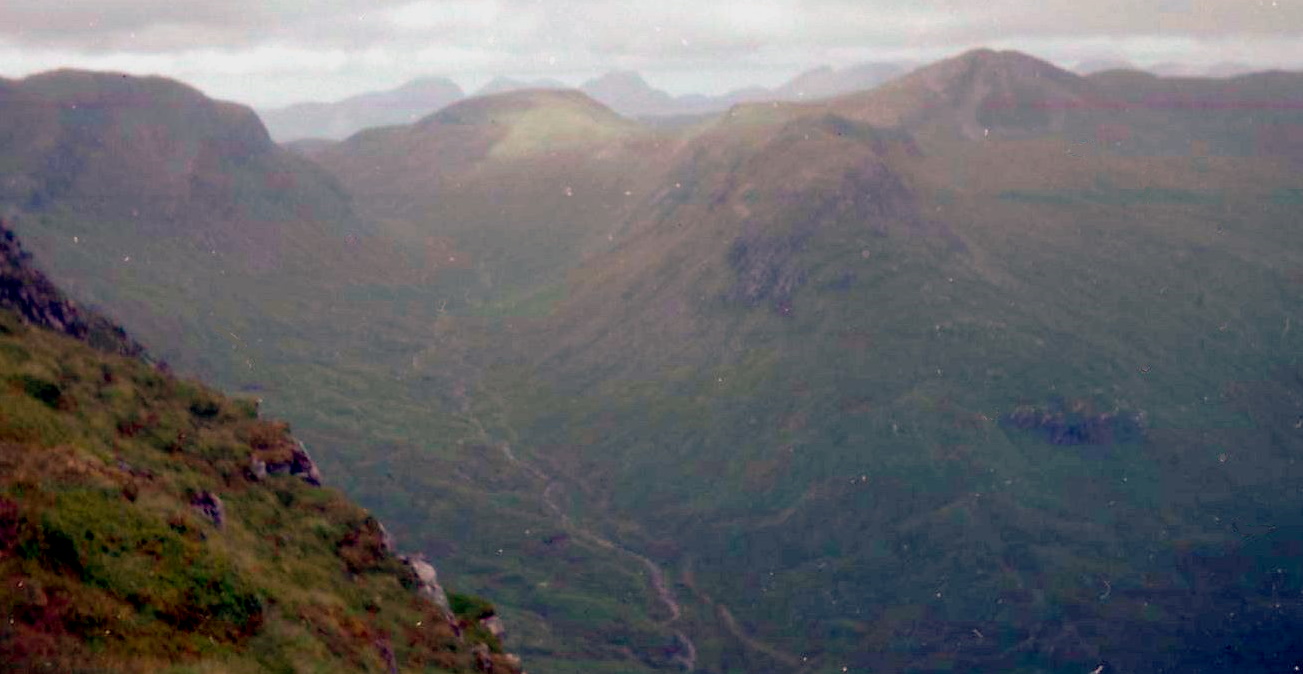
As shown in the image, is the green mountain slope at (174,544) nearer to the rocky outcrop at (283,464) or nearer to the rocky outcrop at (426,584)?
the rocky outcrop at (283,464)

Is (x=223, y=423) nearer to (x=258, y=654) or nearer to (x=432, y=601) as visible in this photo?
(x=432, y=601)

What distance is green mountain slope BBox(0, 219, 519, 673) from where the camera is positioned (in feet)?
97.7

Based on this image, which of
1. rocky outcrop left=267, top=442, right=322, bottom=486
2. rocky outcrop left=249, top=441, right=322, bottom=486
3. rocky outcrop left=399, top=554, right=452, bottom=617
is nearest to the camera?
rocky outcrop left=249, top=441, right=322, bottom=486

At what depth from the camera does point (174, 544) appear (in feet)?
118

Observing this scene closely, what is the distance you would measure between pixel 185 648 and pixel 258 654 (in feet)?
11.8

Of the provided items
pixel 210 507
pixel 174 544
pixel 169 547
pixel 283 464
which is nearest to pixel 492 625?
pixel 283 464

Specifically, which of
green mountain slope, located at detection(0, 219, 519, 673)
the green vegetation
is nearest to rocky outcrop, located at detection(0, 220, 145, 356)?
green mountain slope, located at detection(0, 219, 519, 673)

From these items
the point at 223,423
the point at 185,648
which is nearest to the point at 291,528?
the point at 223,423

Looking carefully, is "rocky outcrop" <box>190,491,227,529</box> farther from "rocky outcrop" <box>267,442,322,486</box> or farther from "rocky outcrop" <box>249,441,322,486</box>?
"rocky outcrop" <box>267,442,322,486</box>

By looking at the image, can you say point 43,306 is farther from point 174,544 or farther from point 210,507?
point 174,544

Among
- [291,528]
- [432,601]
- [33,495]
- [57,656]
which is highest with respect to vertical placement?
[33,495]

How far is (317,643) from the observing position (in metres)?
37.6

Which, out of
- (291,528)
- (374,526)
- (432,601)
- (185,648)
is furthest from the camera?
(374,526)

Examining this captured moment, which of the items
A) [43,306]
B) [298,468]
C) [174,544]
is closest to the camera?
[174,544]
